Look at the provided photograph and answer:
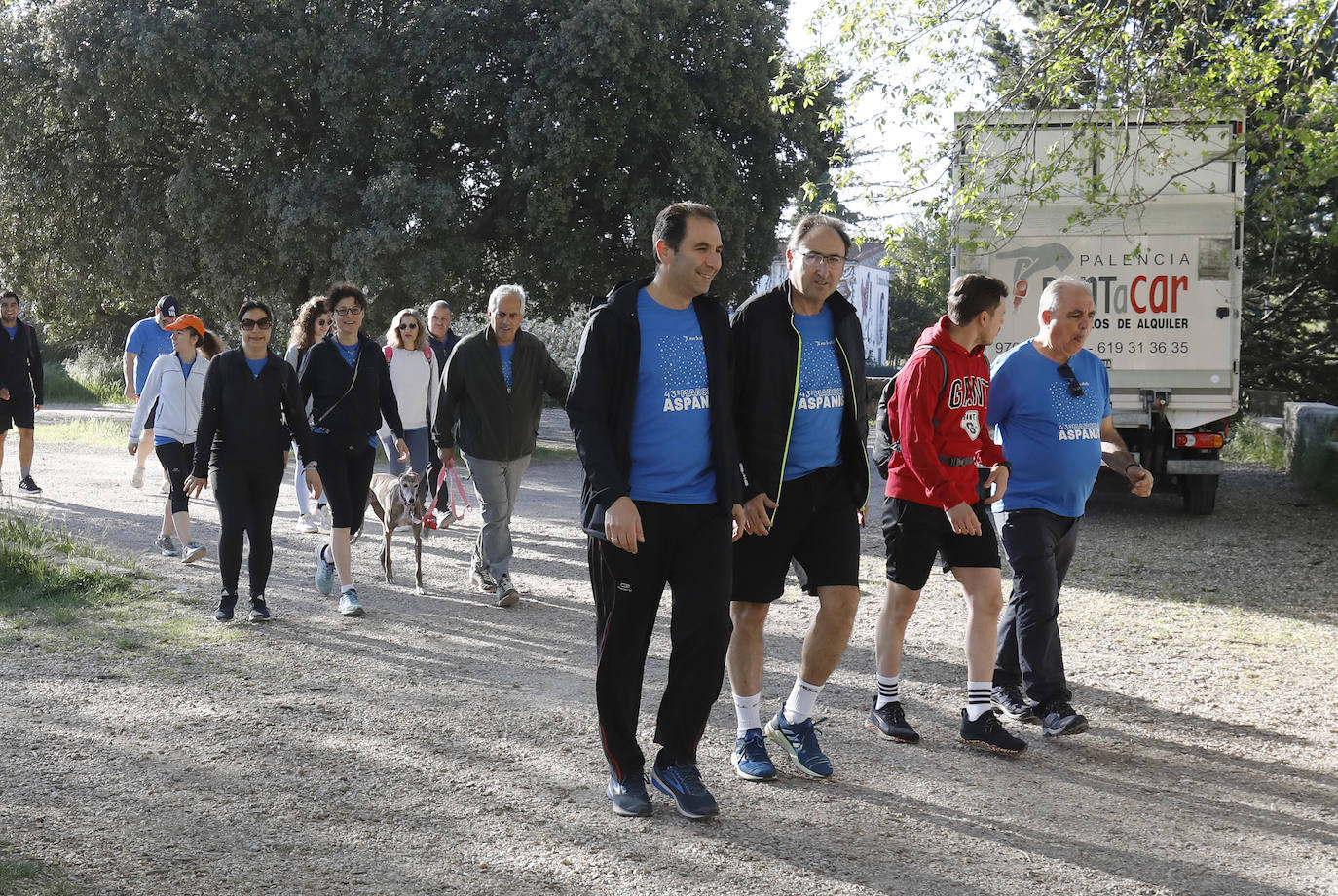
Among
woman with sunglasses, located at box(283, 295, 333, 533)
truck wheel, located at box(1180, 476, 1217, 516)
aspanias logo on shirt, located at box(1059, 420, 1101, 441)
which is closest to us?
aspanias logo on shirt, located at box(1059, 420, 1101, 441)

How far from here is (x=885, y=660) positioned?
5.46m

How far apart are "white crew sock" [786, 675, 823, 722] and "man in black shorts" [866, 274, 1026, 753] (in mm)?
610

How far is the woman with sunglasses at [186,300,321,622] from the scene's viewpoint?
7469 millimetres

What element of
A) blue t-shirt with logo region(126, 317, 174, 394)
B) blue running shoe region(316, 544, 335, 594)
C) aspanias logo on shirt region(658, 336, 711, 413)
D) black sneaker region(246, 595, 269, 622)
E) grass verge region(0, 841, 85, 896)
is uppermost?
blue t-shirt with logo region(126, 317, 174, 394)

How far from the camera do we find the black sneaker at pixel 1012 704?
5.73 metres

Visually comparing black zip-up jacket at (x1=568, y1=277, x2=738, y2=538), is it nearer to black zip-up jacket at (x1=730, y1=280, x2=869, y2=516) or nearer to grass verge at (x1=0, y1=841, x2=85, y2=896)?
black zip-up jacket at (x1=730, y1=280, x2=869, y2=516)

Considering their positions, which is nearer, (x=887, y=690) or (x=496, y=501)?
(x=887, y=690)

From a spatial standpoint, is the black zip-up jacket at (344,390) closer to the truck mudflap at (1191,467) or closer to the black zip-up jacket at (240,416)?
the black zip-up jacket at (240,416)

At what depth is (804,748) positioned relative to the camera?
493 centimetres

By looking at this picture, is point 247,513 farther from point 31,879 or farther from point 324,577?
point 31,879

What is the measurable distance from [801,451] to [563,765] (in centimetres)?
155

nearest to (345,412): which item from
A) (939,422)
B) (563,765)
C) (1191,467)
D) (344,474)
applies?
(344,474)

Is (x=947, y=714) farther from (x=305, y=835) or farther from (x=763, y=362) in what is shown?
(x=305, y=835)

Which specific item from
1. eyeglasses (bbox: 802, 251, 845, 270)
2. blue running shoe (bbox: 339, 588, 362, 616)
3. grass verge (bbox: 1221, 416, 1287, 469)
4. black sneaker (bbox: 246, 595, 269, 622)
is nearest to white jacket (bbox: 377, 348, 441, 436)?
blue running shoe (bbox: 339, 588, 362, 616)
